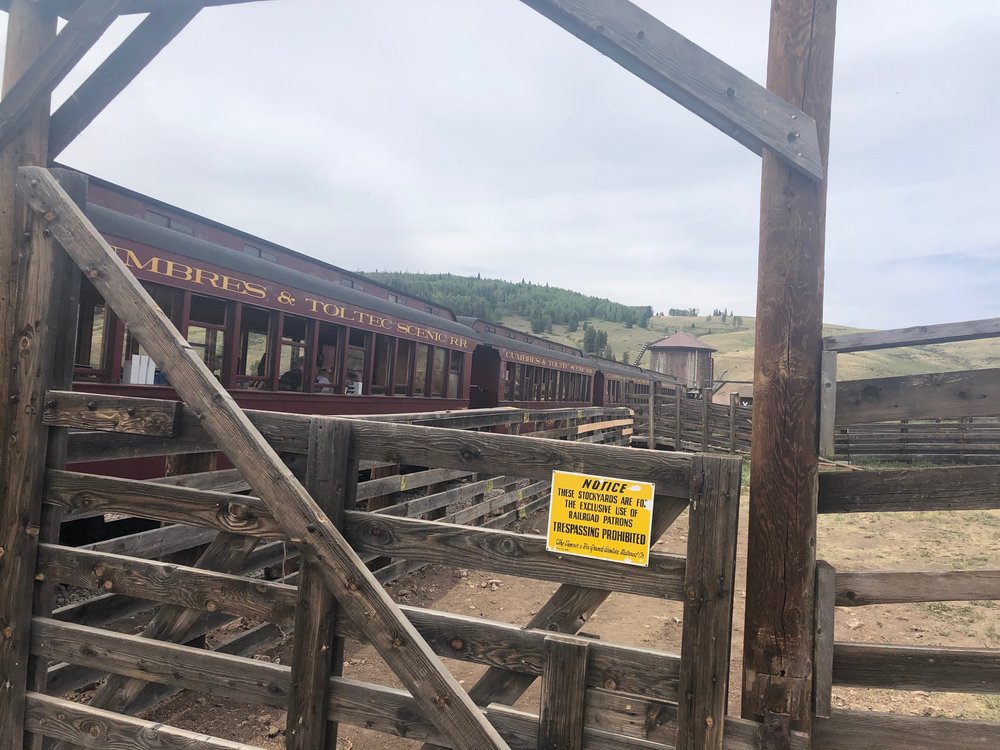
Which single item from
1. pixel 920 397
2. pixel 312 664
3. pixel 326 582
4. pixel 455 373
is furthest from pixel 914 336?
pixel 455 373

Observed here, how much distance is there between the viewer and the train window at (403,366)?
11422 millimetres

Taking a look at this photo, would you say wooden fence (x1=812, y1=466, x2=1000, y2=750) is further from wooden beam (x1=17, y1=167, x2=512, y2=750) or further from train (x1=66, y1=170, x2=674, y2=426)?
train (x1=66, y1=170, x2=674, y2=426)

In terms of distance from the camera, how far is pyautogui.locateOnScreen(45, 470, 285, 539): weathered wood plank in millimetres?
2455

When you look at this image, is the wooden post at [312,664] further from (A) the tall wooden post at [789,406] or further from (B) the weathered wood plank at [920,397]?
(B) the weathered wood plank at [920,397]

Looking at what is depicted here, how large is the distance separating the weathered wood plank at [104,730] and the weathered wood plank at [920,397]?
2738 mm

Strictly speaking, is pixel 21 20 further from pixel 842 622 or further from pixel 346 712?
pixel 842 622

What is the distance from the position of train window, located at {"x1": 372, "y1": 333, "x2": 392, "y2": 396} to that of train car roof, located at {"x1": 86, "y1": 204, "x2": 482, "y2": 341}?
51 cm

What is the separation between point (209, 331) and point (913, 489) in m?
6.94

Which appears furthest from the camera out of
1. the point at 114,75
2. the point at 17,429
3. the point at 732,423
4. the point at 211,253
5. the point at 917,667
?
the point at 732,423

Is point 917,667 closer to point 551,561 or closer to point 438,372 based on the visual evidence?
point 551,561

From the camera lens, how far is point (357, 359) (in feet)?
33.1

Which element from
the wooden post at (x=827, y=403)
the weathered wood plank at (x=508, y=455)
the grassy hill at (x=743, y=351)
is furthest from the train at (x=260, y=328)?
the grassy hill at (x=743, y=351)

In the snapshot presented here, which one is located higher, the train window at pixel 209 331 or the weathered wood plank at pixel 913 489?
the train window at pixel 209 331

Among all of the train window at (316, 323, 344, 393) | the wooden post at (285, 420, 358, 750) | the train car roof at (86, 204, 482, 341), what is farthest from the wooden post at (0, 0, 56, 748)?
the train window at (316, 323, 344, 393)
